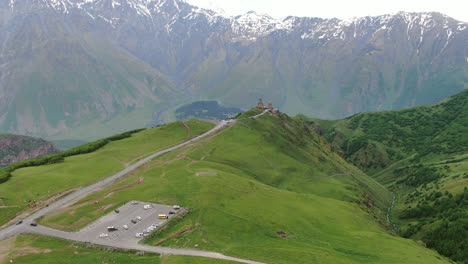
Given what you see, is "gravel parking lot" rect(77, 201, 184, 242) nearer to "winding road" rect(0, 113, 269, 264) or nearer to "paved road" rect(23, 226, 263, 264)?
"paved road" rect(23, 226, 263, 264)

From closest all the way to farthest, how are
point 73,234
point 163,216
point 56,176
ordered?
point 73,234 → point 163,216 → point 56,176

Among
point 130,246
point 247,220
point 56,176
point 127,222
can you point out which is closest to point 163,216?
point 127,222

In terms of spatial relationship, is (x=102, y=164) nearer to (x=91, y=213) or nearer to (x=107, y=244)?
(x=91, y=213)

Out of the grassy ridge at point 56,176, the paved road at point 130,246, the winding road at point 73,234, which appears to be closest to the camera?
the paved road at point 130,246

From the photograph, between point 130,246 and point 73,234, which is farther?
point 73,234

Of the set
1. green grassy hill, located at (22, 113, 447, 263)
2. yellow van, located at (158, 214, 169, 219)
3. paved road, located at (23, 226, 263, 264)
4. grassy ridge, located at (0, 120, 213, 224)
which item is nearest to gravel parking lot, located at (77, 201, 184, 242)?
yellow van, located at (158, 214, 169, 219)

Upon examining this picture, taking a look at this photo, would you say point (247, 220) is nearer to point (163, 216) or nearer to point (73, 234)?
point (163, 216)

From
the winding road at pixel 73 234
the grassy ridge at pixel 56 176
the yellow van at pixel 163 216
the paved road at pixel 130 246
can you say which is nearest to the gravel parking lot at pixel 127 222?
the yellow van at pixel 163 216

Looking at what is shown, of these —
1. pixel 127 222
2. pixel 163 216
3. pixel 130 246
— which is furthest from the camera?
pixel 163 216

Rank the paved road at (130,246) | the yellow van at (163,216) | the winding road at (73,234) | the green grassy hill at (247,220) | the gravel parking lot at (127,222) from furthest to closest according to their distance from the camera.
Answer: the yellow van at (163,216) < the gravel parking lot at (127,222) < the green grassy hill at (247,220) < the winding road at (73,234) < the paved road at (130,246)

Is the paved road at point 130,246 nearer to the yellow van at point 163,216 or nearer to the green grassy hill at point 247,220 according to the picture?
the green grassy hill at point 247,220
